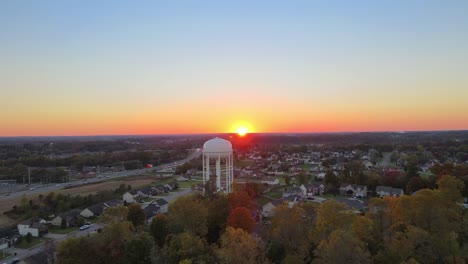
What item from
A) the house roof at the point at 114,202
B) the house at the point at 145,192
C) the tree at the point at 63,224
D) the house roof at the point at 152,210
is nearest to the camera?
the tree at the point at 63,224

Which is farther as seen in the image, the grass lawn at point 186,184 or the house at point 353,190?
the grass lawn at point 186,184

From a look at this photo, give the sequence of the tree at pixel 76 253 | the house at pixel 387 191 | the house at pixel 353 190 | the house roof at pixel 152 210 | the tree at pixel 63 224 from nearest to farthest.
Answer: the tree at pixel 76 253
the tree at pixel 63 224
the house roof at pixel 152 210
the house at pixel 387 191
the house at pixel 353 190

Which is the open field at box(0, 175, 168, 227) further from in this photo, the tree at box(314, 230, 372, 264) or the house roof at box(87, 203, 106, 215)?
the tree at box(314, 230, 372, 264)

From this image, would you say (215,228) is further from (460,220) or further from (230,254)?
(460,220)

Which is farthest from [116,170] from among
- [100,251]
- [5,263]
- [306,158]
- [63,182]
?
[100,251]

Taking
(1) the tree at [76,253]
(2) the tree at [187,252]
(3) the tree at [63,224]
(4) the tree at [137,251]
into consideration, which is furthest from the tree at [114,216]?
(3) the tree at [63,224]

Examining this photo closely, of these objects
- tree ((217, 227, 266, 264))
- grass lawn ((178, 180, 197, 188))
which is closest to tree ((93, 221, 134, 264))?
tree ((217, 227, 266, 264))

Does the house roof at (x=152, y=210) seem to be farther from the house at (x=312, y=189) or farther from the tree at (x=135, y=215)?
the house at (x=312, y=189)
